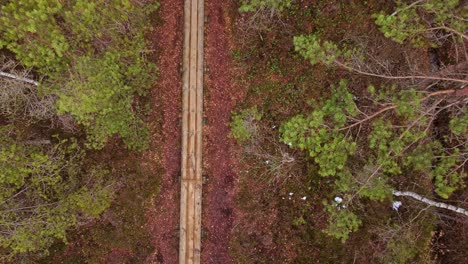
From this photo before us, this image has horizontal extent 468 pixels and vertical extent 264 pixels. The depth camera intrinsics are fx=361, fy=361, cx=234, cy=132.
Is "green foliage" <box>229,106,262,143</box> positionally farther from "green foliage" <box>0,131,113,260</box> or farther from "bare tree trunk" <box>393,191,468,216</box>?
"bare tree trunk" <box>393,191,468,216</box>

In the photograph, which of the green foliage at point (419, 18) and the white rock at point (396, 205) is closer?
the green foliage at point (419, 18)

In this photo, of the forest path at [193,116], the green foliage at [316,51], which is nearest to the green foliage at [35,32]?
the forest path at [193,116]

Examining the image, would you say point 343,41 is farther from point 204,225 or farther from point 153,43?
point 204,225

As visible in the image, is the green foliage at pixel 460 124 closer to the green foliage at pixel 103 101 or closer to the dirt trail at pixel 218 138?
the dirt trail at pixel 218 138

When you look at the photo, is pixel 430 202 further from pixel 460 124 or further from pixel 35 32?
pixel 35 32

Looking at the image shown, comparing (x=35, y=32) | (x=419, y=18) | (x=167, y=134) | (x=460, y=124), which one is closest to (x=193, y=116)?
(x=167, y=134)

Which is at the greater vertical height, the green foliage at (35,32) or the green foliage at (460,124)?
the green foliage at (35,32)

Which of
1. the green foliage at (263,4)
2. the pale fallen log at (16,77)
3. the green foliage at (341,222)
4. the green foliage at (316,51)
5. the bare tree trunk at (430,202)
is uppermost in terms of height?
the green foliage at (263,4)

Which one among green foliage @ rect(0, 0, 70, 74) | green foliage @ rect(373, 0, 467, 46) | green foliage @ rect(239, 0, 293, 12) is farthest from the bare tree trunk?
green foliage @ rect(0, 0, 70, 74)
